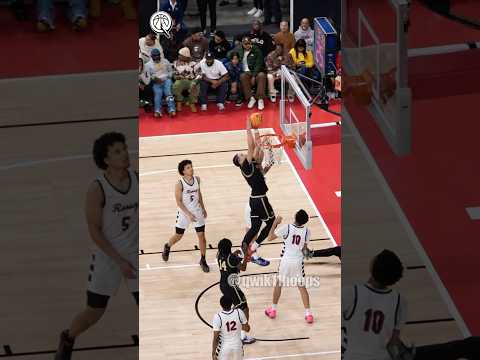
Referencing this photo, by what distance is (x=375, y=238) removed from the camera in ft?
11.1

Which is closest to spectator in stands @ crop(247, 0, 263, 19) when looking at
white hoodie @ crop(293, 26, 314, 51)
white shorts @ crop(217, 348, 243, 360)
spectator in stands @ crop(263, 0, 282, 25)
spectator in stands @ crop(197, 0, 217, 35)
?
spectator in stands @ crop(263, 0, 282, 25)

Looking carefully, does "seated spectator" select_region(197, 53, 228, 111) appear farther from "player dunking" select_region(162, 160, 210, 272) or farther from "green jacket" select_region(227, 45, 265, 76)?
"player dunking" select_region(162, 160, 210, 272)

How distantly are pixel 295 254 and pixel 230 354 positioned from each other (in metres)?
1.46

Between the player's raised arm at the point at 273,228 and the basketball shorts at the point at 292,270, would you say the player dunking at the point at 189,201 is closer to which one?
the player's raised arm at the point at 273,228

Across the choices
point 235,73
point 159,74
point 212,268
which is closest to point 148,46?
point 159,74

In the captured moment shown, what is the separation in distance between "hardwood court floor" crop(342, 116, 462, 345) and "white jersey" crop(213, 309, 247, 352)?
5.49m

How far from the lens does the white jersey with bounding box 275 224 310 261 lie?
1003cm

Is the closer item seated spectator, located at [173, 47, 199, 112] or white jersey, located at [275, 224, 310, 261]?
white jersey, located at [275, 224, 310, 261]

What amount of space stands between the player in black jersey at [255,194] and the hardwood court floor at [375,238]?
7.62m

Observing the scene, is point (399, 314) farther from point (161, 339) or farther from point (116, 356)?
point (161, 339)

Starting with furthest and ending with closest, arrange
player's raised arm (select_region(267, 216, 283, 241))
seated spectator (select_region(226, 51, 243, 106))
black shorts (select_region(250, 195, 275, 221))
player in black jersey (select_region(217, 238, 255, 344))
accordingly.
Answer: seated spectator (select_region(226, 51, 243, 106)), player's raised arm (select_region(267, 216, 283, 241)), black shorts (select_region(250, 195, 275, 221)), player in black jersey (select_region(217, 238, 255, 344))

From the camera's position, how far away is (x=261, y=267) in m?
11.9

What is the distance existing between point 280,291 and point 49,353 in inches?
287

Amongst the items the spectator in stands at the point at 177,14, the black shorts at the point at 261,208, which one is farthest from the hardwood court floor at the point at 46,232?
the spectator in stands at the point at 177,14
